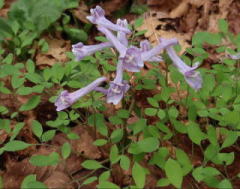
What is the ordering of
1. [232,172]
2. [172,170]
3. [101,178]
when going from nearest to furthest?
[172,170] < [101,178] < [232,172]

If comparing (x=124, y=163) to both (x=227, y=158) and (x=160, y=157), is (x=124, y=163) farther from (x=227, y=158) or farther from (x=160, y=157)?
(x=227, y=158)

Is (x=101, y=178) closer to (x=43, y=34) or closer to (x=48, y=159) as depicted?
(x=48, y=159)

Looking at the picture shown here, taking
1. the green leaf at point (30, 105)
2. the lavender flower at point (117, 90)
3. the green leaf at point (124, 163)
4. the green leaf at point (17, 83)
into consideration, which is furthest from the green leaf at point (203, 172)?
the green leaf at point (17, 83)

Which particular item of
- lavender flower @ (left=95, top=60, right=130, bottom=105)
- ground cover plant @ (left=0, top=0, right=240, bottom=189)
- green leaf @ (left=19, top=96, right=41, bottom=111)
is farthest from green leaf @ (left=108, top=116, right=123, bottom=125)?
green leaf @ (left=19, top=96, right=41, bottom=111)

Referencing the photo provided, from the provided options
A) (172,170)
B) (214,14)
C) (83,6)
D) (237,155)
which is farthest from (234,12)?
(172,170)

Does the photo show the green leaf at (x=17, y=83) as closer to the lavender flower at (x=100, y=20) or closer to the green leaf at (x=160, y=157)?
the lavender flower at (x=100, y=20)

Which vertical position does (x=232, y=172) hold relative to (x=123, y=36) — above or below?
below

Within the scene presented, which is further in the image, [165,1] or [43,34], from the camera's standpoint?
[165,1]

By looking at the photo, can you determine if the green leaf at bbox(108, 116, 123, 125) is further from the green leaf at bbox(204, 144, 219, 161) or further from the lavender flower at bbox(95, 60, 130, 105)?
the green leaf at bbox(204, 144, 219, 161)
